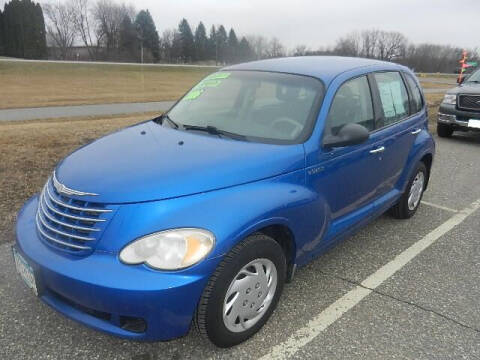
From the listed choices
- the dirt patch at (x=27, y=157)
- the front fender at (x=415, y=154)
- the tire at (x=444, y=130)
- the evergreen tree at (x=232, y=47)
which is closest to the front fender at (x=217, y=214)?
the front fender at (x=415, y=154)

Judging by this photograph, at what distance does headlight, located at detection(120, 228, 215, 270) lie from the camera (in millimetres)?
2150

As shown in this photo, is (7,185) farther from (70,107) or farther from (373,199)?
(70,107)

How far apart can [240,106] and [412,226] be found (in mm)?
2438

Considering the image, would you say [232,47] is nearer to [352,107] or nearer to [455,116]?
[455,116]

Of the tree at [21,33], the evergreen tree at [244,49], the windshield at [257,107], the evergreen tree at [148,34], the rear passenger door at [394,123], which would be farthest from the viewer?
the evergreen tree at [244,49]

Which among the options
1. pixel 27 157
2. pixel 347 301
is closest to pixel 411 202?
pixel 347 301

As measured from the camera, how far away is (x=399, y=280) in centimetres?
343

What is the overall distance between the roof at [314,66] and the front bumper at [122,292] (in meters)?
1.88

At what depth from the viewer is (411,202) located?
468 cm

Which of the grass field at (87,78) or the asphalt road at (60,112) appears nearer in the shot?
the asphalt road at (60,112)

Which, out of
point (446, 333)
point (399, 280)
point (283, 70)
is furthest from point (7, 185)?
point (446, 333)

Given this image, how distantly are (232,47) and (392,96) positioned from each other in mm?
94418

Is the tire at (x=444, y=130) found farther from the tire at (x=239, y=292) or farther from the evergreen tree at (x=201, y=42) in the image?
the evergreen tree at (x=201, y=42)

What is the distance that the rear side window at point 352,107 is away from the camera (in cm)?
318
